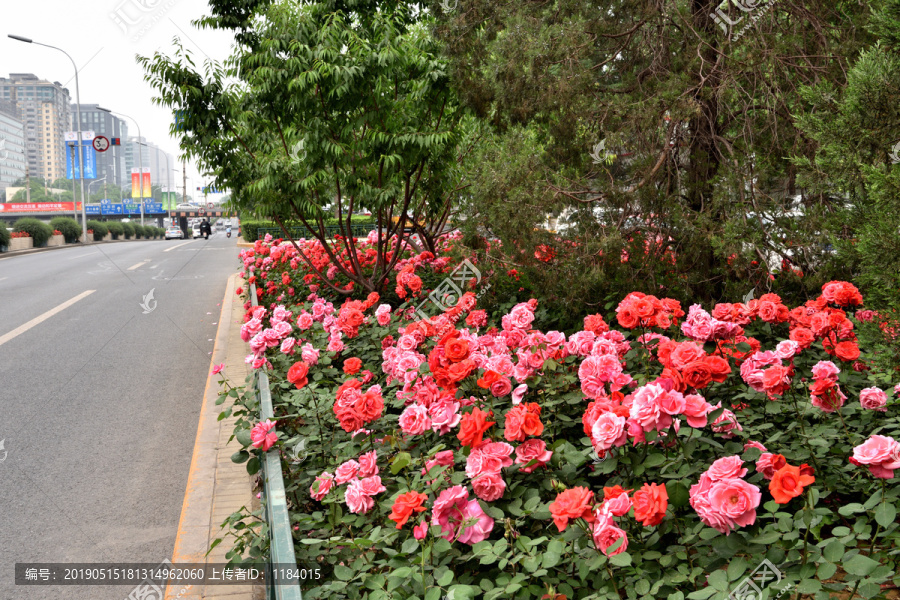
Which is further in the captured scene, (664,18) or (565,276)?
(664,18)

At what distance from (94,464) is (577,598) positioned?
4.51 metres

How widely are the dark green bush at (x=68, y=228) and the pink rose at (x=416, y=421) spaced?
37656 millimetres

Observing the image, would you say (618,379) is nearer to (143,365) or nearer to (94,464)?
(94,464)

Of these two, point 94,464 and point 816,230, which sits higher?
point 816,230

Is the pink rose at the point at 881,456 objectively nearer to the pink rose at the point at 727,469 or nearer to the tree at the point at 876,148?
the pink rose at the point at 727,469

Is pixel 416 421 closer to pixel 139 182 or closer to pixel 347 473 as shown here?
pixel 347 473

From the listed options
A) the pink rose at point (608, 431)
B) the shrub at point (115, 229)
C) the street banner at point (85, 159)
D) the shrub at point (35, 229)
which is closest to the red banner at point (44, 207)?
the shrub at point (115, 229)

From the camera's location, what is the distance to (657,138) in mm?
5027

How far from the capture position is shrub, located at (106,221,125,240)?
161 ft

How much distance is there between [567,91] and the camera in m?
4.92

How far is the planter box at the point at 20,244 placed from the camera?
90.0ft

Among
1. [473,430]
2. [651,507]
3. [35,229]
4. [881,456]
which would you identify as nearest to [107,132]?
[35,229]

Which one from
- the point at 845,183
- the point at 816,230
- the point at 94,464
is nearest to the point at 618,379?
the point at 845,183

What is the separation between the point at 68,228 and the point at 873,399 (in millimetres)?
40356
